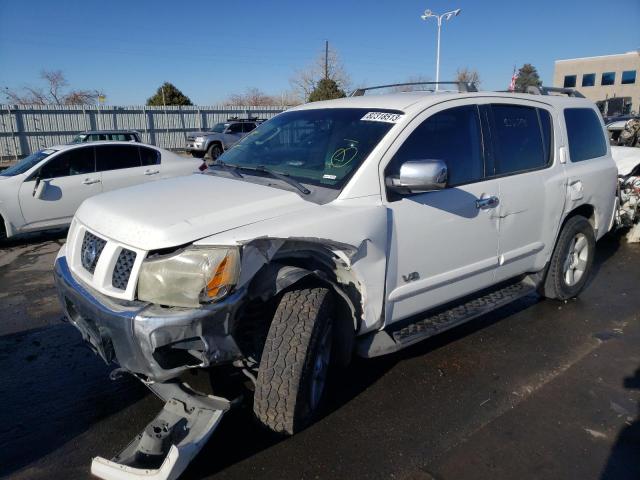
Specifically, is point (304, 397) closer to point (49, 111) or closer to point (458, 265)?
point (458, 265)

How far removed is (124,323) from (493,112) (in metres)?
3.05

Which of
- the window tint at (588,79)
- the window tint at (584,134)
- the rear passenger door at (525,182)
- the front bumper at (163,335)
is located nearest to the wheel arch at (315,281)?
the front bumper at (163,335)

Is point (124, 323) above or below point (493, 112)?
below

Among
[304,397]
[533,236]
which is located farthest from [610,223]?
[304,397]

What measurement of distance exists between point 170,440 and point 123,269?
886 mm

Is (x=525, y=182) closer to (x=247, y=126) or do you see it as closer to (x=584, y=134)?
(x=584, y=134)

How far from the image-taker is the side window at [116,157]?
8.00 m

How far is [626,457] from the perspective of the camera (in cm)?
261

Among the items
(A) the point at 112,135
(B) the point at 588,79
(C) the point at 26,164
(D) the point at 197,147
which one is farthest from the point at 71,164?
(B) the point at 588,79

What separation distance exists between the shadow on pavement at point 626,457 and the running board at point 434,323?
1141 millimetres

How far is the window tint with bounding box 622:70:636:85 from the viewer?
52678 mm

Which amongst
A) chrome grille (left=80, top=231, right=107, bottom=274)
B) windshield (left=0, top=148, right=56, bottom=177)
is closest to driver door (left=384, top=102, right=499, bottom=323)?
chrome grille (left=80, top=231, right=107, bottom=274)

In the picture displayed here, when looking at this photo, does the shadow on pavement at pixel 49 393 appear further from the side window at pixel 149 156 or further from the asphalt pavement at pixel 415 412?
the side window at pixel 149 156

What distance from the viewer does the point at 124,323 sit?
2248mm
